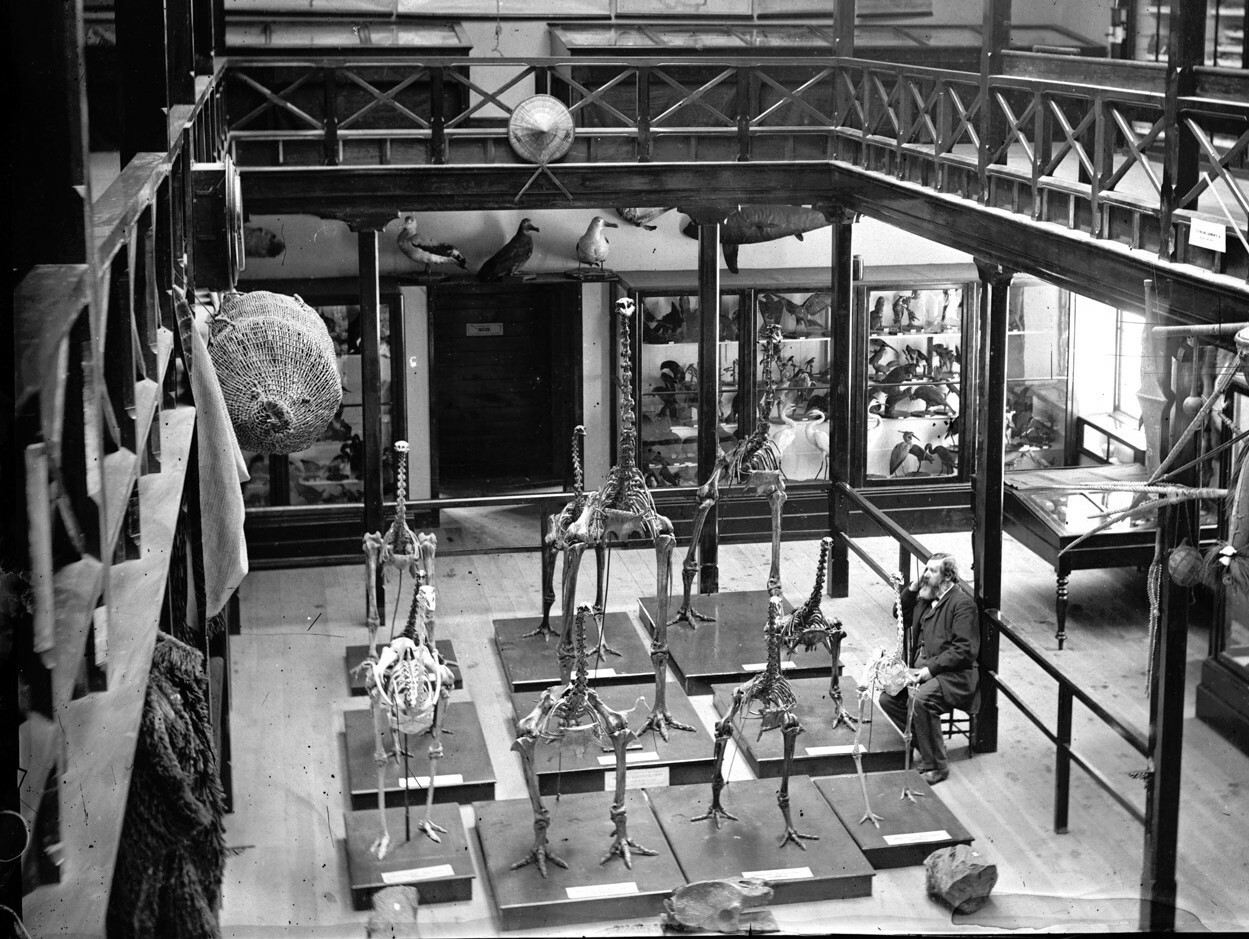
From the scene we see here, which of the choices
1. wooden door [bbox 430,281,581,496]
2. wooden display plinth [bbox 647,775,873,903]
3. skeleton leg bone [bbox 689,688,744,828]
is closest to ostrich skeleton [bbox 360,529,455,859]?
wooden display plinth [bbox 647,775,873,903]

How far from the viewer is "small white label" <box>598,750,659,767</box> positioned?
907cm

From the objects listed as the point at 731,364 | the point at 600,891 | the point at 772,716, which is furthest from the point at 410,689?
the point at 731,364

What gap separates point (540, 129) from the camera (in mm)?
11000

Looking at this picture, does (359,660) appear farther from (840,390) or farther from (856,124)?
(856,124)

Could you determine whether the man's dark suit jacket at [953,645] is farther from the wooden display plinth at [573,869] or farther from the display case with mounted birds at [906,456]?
the display case with mounted birds at [906,456]

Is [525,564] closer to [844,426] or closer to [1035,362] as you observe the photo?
[844,426]

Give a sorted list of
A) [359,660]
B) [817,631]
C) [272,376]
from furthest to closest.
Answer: [359,660] → [817,631] → [272,376]

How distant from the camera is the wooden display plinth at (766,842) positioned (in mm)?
7781

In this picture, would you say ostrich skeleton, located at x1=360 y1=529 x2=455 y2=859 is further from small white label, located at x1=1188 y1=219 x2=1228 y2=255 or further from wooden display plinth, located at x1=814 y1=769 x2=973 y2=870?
small white label, located at x1=1188 y1=219 x2=1228 y2=255

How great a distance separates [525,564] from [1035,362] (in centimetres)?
441

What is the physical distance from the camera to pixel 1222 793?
8742 millimetres

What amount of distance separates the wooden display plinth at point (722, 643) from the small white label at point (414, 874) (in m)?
2.81

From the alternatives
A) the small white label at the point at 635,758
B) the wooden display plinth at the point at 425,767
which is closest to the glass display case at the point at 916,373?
the small white label at the point at 635,758

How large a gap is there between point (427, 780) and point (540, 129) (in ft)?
14.9
